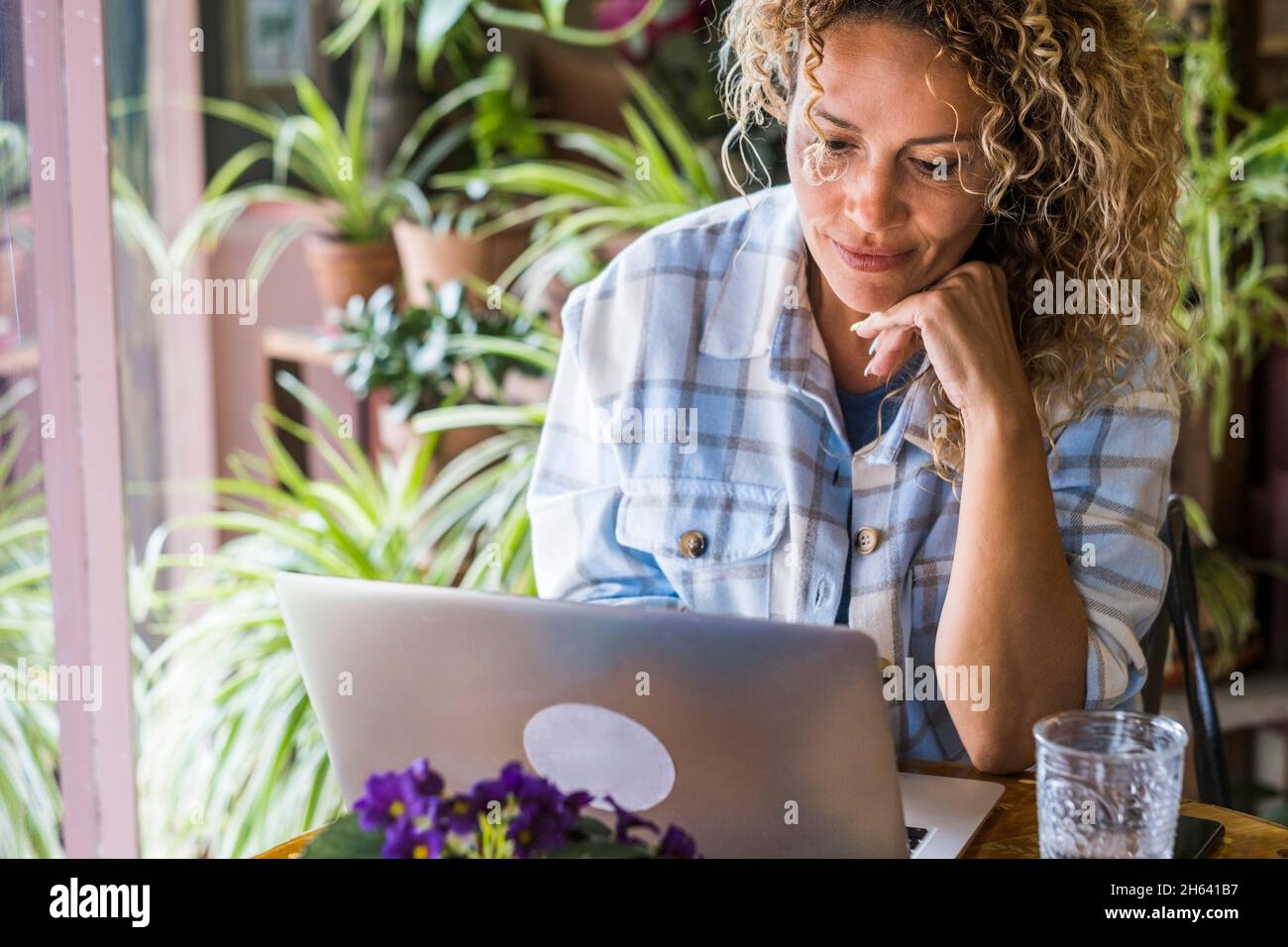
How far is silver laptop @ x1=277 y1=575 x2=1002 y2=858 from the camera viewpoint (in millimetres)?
857

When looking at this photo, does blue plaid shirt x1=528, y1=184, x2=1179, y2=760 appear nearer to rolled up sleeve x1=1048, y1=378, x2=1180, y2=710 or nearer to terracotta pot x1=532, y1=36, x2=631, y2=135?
rolled up sleeve x1=1048, y1=378, x2=1180, y2=710

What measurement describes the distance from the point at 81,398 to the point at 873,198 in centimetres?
106

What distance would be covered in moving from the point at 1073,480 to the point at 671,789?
635 mm

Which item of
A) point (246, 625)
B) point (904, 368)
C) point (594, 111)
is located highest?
point (594, 111)

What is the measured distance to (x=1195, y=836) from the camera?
1.04m

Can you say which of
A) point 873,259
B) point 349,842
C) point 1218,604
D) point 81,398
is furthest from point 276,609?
point 1218,604

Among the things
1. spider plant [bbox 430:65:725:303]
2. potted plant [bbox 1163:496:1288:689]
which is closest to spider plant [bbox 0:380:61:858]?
spider plant [bbox 430:65:725:303]

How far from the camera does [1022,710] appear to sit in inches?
Result: 48.9

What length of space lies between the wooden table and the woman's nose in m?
0.51

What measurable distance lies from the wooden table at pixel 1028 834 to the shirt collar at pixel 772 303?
403mm

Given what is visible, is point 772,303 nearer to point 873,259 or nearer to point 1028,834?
point 873,259

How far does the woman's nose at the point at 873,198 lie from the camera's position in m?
1.27
